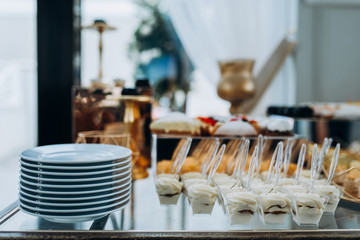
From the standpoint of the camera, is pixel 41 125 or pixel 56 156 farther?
pixel 41 125

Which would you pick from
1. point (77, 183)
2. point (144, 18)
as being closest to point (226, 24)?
point (144, 18)

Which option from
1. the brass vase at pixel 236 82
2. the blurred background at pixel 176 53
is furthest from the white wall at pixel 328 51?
the brass vase at pixel 236 82

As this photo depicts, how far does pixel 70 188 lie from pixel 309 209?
376 mm

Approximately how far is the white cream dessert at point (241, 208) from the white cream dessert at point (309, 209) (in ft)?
0.23

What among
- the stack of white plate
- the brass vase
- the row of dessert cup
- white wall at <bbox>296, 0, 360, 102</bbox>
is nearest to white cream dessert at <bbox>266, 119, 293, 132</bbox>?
the row of dessert cup

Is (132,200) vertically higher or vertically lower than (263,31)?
lower

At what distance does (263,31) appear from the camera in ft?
8.22

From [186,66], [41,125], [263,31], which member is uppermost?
[263,31]

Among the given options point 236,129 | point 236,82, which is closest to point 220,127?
point 236,129

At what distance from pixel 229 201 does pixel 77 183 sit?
24 centimetres

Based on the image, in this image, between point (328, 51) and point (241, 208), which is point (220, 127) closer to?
point (241, 208)

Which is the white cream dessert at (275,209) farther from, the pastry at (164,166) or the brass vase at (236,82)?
the brass vase at (236,82)

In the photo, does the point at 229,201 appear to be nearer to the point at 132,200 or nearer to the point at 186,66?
the point at 132,200

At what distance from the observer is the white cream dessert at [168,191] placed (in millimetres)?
682
